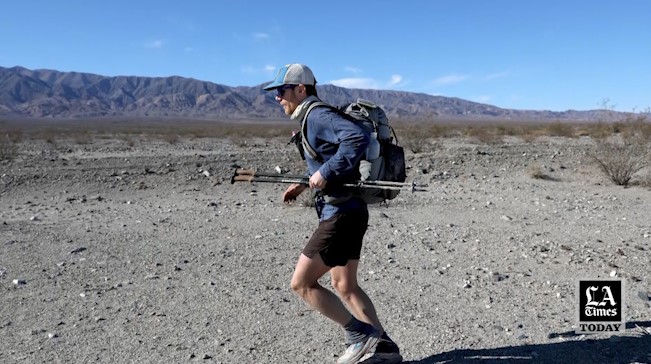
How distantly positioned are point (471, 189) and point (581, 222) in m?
3.55

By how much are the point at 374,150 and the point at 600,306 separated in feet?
8.88

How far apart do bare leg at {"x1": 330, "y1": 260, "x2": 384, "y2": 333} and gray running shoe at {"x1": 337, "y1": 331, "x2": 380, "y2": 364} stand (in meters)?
0.08

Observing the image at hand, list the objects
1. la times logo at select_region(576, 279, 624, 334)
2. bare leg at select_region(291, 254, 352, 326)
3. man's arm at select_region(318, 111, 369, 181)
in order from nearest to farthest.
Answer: man's arm at select_region(318, 111, 369, 181)
bare leg at select_region(291, 254, 352, 326)
la times logo at select_region(576, 279, 624, 334)

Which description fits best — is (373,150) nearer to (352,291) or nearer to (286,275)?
(352,291)

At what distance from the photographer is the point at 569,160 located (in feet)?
50.2

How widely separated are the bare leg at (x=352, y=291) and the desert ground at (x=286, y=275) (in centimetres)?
47

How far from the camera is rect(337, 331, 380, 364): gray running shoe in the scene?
3.56 metres

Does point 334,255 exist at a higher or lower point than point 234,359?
higher

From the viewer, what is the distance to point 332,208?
3391 millimetres

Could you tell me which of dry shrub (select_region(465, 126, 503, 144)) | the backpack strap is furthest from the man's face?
dry shrub (select_region(465, 126, 503, 144))

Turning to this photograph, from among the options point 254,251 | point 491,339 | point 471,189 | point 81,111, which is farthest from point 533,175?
point 81,111

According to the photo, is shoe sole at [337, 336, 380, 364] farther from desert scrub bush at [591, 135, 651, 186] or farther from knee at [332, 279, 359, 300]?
desert scrub bush at [591, 135, 651, 186]

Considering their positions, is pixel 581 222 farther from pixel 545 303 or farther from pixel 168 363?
pixel 168 363

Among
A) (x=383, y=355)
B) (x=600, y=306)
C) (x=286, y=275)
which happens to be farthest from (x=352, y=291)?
(x=600, y=306)
